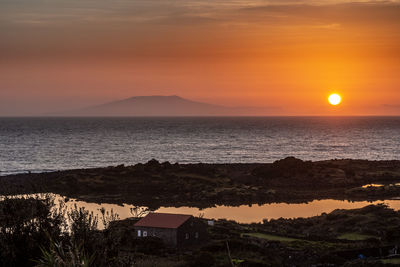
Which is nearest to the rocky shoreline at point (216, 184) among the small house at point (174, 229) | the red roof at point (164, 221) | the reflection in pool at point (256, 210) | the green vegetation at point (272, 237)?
the reflection in pool at point (256, 210)

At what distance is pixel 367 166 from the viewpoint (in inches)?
4619

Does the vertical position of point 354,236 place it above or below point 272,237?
below

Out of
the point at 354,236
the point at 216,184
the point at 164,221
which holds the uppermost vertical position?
the point at 164,221

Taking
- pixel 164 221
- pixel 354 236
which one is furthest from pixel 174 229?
pixel 354 236

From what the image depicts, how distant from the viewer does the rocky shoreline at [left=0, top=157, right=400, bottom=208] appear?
8350 cm

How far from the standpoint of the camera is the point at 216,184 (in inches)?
3686

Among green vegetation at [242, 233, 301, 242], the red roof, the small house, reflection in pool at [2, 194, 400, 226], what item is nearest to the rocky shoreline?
reflection in pool at [2, 194, 400, 226]

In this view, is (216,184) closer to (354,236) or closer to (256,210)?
(256,210)

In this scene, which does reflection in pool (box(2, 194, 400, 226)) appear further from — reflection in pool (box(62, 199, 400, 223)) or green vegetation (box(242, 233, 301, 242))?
green vegetation (box(242, 233, 301, 242))

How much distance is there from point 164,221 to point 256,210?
26.0 meters

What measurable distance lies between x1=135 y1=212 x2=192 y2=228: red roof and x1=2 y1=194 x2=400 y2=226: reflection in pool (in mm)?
15903

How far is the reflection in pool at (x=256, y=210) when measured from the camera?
70.9 meters

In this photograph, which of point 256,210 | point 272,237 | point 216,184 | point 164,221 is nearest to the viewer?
point 164,221

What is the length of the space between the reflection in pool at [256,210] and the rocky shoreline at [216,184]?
2722mm
